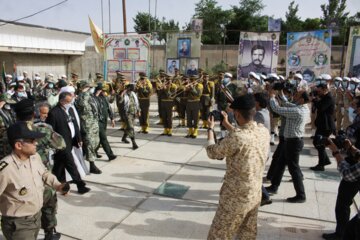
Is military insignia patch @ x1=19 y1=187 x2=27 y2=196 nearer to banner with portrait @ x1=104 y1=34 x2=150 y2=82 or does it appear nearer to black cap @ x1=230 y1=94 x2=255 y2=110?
black cap @ x1=230 y1=94 x2=255 y2=110

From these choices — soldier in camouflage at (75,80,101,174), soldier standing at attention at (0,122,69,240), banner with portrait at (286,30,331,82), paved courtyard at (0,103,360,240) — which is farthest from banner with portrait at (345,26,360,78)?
soldier standing at attention at (0,122,69,240)

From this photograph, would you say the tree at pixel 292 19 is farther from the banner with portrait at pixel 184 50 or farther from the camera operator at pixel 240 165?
the camera operator at pixel 240 165

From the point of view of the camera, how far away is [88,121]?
20.6 feet

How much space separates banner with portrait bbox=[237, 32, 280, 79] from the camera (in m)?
12.7

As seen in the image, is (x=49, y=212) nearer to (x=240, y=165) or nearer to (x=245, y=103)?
(x=240, y=165)

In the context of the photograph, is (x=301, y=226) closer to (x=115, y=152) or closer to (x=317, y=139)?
(x=317, y=139)

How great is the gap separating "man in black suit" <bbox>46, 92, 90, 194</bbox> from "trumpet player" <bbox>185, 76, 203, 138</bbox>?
4.79 m

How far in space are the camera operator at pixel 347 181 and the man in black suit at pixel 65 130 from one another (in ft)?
12.1

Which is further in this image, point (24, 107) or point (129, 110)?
point (129, 110)

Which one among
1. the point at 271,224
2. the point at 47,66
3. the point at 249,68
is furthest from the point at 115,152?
the point at 47,66

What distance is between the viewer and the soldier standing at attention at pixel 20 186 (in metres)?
2.56

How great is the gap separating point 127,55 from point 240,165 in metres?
10.3

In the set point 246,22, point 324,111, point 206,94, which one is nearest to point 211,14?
point 246,22

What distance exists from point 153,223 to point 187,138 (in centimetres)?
515
